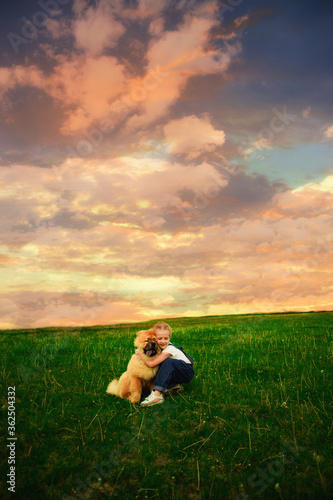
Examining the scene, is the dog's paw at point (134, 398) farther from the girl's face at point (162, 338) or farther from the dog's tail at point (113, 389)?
the girl's face at point (162, 338)

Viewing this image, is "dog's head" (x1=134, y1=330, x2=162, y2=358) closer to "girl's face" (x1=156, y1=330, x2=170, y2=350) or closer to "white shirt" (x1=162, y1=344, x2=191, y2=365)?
"girl's face" (x1=156, y1=330, x2=170, y2=350)

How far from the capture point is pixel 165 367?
6949mm

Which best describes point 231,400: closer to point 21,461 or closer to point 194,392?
point 194,392

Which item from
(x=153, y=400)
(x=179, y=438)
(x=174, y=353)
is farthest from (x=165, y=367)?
(x=179, y=438)

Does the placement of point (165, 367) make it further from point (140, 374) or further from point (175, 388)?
point (175, 388)

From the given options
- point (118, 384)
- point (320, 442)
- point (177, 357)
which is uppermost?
point (177, 357)

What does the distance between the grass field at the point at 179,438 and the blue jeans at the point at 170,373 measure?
0.41 m

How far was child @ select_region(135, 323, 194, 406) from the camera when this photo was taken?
6809mm

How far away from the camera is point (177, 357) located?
715 centimetres

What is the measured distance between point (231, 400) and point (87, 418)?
3.13 meters

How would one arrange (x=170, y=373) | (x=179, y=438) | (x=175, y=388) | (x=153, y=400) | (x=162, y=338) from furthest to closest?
(x=175, y=388), (x=162, y=338), (x=170, y=373), (x=153, y=400), (x=179, y=438)

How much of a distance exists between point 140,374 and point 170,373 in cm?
70

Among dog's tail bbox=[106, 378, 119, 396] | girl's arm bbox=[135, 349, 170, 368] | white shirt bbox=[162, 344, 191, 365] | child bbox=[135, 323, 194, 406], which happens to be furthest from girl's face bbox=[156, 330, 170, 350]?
dog's tail bbox=[106, 378, 119, 396]

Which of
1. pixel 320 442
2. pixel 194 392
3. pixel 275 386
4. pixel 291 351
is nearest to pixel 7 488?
pixel 194 392
